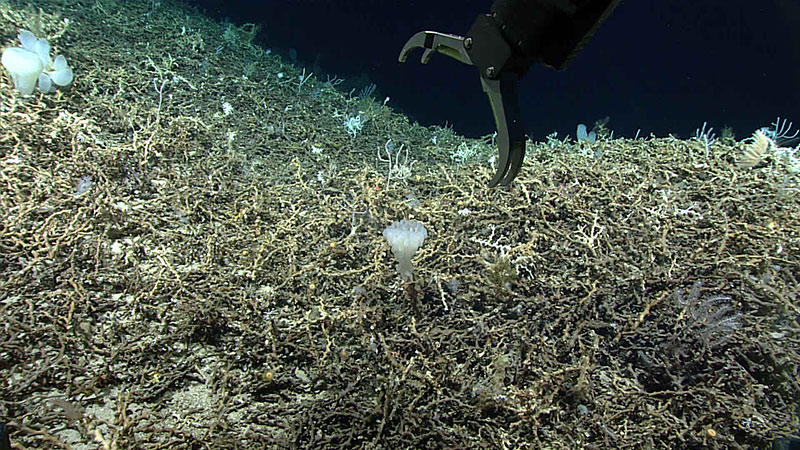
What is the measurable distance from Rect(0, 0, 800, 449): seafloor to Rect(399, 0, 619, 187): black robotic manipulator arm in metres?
1.18

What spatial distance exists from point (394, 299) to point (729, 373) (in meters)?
2.31

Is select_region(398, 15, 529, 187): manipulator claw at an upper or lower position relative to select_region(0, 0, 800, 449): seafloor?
upper

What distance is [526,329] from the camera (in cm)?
256

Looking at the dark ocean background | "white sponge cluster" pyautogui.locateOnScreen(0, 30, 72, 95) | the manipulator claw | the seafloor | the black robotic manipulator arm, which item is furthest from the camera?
the dark ocean background

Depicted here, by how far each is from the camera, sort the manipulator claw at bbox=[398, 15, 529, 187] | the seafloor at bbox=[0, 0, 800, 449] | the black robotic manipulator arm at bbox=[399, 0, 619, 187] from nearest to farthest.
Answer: the black robotic manipulator arm at bbox=[399, 0, 619, 187], the manipulator claw at bbox=[398, 15, 529, 187], the seafloor at bbox=[0, 0, 800, 449]

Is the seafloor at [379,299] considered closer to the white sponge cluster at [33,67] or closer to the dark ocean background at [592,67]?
the white sponge cluster at [33,67]

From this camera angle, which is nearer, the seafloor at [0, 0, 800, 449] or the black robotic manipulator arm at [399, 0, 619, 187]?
the black robotic manipulator arm at [399, 0, 619, 187]

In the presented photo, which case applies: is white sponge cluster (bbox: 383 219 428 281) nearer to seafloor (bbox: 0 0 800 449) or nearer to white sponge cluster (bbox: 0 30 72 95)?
seafloor (bbox: 0 0 800 449)

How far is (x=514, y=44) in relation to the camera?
180 cm

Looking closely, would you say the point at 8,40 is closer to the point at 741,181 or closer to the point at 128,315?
the point at 128,315

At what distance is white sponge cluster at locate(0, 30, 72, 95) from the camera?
3689mm

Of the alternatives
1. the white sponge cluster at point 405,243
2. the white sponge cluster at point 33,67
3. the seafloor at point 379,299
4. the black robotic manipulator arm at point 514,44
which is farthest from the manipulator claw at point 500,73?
the white sponge cluster at point 33,67

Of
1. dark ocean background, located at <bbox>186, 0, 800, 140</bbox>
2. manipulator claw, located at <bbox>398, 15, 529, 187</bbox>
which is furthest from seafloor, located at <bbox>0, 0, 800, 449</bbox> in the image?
dark ocean background, located at <bbox>186, 0, 800, 140</bbox>

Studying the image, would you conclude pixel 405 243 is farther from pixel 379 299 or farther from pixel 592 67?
pixel 592 67
